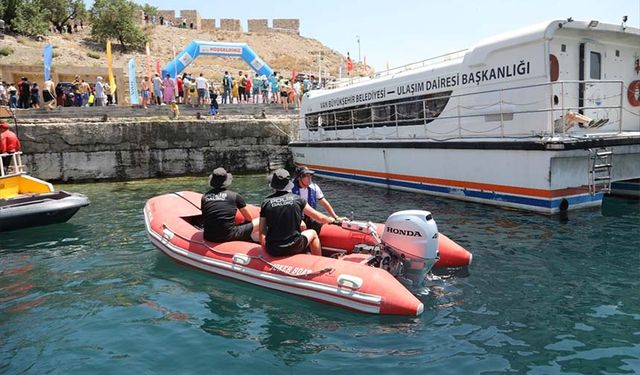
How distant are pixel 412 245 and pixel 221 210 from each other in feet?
8.43

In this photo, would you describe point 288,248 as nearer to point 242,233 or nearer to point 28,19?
point 242,233

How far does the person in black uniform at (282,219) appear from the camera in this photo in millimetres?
5789

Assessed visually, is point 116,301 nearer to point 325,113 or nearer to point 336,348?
point 336,348

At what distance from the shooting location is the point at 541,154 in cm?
905

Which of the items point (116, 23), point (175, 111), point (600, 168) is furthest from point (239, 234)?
point (116, 23)

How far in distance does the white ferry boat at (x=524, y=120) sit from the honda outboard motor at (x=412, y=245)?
4.54m

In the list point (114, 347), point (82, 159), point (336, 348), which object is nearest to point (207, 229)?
point (114, 347)

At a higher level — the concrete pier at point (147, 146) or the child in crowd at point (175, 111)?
the child in crowd at point (175, 111)

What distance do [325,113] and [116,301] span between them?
12.2 m

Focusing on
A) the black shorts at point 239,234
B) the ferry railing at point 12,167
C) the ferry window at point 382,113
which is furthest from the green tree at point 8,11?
the black shorts at point 239,234

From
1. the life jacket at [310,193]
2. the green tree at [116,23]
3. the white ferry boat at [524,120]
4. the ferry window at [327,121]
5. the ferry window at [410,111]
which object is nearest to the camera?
the life jacket at [310,193]

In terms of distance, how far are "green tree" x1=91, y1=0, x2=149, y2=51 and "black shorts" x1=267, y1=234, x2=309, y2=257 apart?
47.5 m

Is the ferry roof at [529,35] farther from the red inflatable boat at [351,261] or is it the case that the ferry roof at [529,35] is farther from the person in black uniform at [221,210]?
the person in black uniform at [221,210]

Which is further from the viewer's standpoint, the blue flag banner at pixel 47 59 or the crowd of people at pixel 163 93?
the blue flag banner at pixel 47 59
